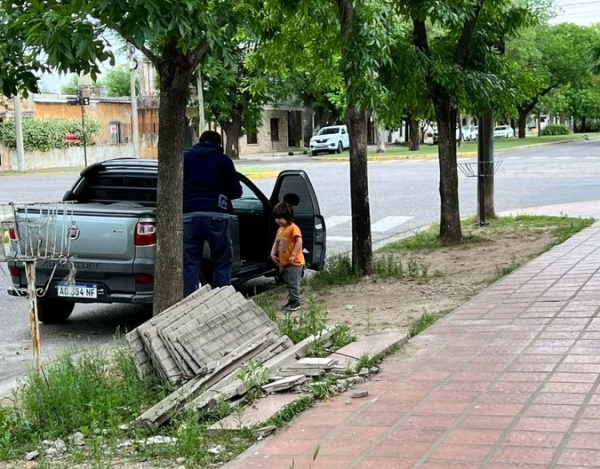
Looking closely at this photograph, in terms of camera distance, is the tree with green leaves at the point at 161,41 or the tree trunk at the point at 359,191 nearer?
the tree with green leaves at the point at 161,41

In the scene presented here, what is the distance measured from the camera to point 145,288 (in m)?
7.88

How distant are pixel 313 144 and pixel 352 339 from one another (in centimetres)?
4529

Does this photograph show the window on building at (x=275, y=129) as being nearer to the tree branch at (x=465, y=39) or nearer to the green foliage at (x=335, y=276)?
the tree branch at (x=465, y=39)

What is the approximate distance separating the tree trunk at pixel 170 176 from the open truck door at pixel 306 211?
3.14 metres

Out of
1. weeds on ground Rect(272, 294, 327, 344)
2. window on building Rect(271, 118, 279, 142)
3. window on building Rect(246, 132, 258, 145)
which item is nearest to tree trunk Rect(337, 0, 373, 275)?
weeds on ground Rect(272, 294, 327, 344)

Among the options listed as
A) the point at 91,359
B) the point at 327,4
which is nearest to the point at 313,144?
the point at 327,4

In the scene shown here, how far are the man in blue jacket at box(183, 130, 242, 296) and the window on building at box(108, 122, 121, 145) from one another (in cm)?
4358

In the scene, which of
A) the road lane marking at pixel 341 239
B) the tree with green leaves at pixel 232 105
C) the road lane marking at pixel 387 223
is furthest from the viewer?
the tree with green leaves at pixel 232 105

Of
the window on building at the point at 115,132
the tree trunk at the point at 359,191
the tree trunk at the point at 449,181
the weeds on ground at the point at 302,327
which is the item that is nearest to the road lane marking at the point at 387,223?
the tree trunk at the point at 449,181

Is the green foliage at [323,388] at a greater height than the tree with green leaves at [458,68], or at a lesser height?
lesser

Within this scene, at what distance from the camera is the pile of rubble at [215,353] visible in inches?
205

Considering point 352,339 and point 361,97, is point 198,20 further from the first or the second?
point 361,97

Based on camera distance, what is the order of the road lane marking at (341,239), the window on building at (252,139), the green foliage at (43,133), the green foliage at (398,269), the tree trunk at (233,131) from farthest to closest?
1. the window on building at (252,139)
2. the tree trunk at (233,131)
3. the green foliage at (43,133)
4. the road lane marking at (341,239)
5. the green foliage at (398,269)

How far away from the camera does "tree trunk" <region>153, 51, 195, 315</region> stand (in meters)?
6.49
